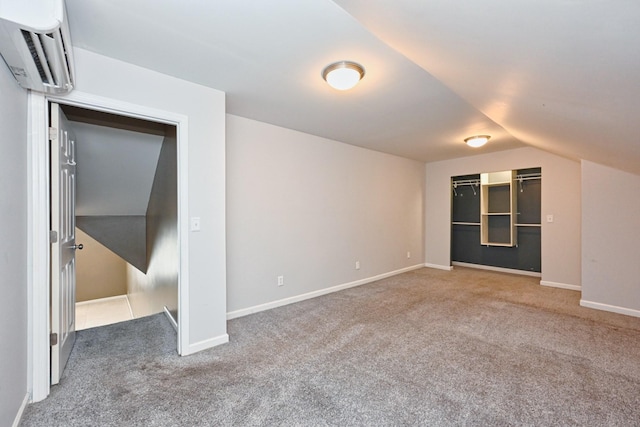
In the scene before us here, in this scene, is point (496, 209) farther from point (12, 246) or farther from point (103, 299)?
point (103, 299)

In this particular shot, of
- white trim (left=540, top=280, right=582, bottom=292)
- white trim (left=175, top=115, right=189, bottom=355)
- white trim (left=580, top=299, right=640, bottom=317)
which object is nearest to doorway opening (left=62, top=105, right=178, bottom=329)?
white trim (left=175, top=115, right=189, bottom=355)

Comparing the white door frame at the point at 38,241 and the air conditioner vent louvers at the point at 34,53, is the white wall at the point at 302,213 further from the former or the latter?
the air conditioner vent louvers at the point at 34,53

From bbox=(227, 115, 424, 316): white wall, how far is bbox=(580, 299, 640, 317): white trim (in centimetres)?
267

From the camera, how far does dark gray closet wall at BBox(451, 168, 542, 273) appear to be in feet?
17.4

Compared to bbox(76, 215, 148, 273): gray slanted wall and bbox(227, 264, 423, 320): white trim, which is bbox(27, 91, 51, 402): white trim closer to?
bbox(227, 264, 423, 320): white trim

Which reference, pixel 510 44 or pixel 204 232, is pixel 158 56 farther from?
pixel 510 44

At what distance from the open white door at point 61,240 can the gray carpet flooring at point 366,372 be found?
21 cm

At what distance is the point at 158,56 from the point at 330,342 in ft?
8.90

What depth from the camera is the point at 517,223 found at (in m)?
5.46

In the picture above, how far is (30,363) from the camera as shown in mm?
1767

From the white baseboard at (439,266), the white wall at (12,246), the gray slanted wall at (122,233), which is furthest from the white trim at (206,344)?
the white baseboard at (439,266)

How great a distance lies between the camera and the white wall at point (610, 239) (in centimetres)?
336

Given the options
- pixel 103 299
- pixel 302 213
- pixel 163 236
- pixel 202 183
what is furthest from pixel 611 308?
pixel 103 299

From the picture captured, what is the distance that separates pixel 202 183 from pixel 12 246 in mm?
1218
